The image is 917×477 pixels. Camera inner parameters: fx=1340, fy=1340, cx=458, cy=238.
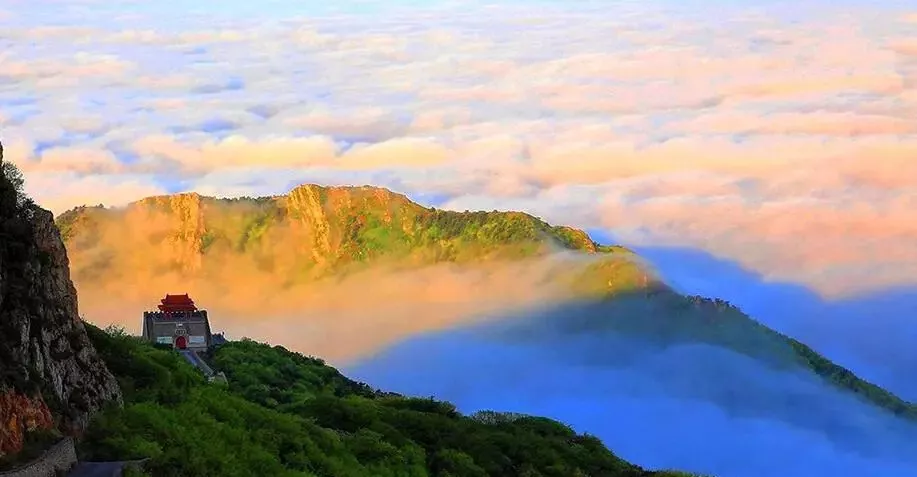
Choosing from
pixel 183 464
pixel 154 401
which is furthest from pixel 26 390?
pixel 154 401

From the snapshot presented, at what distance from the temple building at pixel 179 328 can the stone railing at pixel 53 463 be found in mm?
78735

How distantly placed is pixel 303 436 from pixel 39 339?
56.1ft

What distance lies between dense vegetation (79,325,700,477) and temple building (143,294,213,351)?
2597 centimetres

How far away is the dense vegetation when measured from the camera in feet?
171

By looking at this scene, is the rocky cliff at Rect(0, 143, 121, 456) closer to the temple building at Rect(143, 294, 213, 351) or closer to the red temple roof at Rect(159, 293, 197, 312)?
the temple building at Rect(143, 294, 213, 351)

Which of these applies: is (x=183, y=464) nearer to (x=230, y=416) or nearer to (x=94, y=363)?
(x=94, y=363)

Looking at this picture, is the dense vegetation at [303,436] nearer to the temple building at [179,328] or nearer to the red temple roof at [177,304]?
the temple building at [179,328]

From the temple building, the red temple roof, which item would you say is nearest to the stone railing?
the temple building

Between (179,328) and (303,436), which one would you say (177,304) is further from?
(303,436)

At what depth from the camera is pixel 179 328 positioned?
128375mm

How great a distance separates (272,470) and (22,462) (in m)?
14.7

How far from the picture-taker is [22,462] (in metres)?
43.4

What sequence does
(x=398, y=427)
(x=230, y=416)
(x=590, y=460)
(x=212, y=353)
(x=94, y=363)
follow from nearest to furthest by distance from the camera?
(x=94, y=363), (x=230, y=416), (x=398, y=427), (x=590, y=460), (x=212, y=353)

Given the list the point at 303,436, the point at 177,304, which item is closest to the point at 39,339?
the point at 303,436
